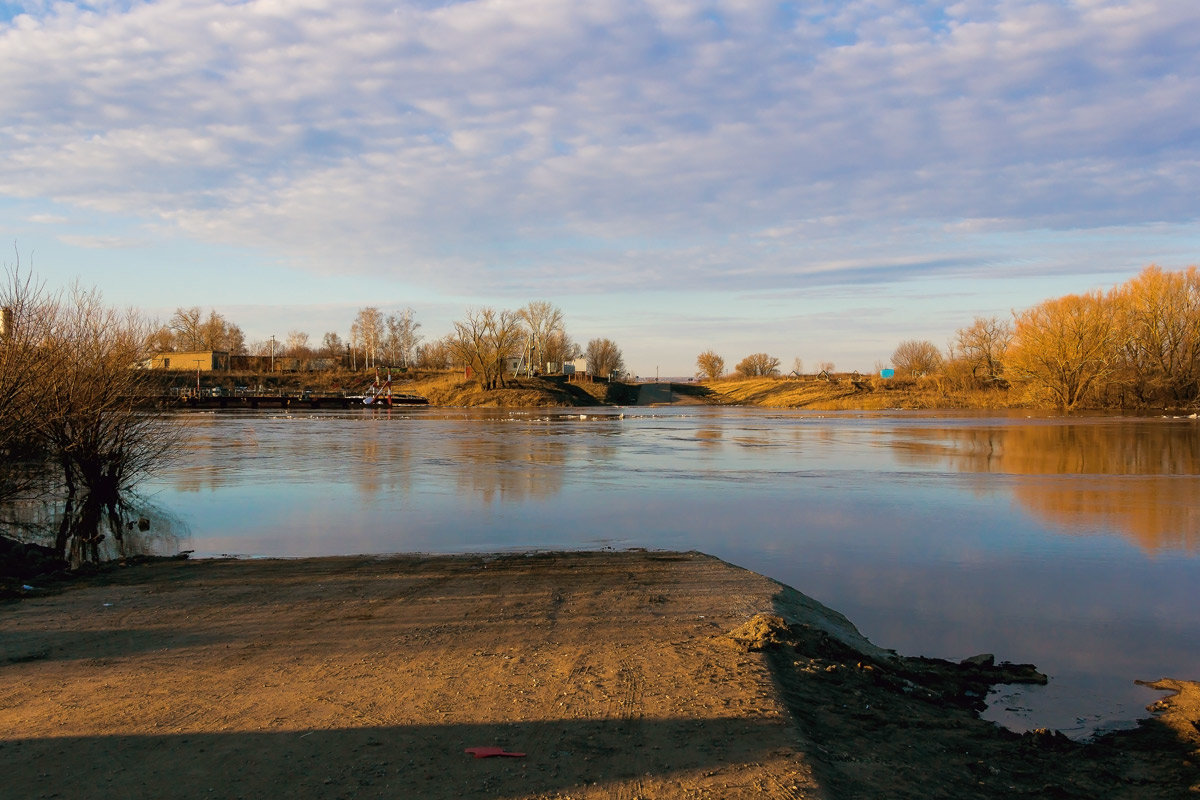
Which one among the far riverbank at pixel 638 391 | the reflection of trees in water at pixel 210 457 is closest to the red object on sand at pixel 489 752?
the reflection of trees in water at pixel 210 457

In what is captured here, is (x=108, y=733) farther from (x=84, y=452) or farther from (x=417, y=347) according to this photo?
(x=417, y=347)

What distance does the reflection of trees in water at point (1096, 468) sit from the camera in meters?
14.2

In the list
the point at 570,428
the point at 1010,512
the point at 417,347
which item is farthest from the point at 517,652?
the point at 417,347

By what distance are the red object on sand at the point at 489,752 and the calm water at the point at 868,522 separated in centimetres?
375

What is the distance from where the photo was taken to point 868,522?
46.4ft

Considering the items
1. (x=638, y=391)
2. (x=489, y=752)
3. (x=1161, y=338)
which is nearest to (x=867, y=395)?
(x=1161, y=338)

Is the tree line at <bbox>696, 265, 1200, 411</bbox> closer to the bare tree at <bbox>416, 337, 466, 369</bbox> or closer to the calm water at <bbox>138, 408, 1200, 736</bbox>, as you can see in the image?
the calm water at <bbox>138, 408, 1200, 736</bbox>

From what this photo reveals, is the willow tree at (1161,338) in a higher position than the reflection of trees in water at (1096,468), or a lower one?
higher

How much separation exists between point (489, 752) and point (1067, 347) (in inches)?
2809

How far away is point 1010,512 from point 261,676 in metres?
13.8

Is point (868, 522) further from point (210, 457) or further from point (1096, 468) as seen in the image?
point (210, 457)

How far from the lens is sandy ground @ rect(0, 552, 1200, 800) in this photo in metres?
4.36

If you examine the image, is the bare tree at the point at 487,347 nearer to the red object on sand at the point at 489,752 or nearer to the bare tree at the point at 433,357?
the bare tree at the point at 433,357

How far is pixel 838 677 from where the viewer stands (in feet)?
20.3
